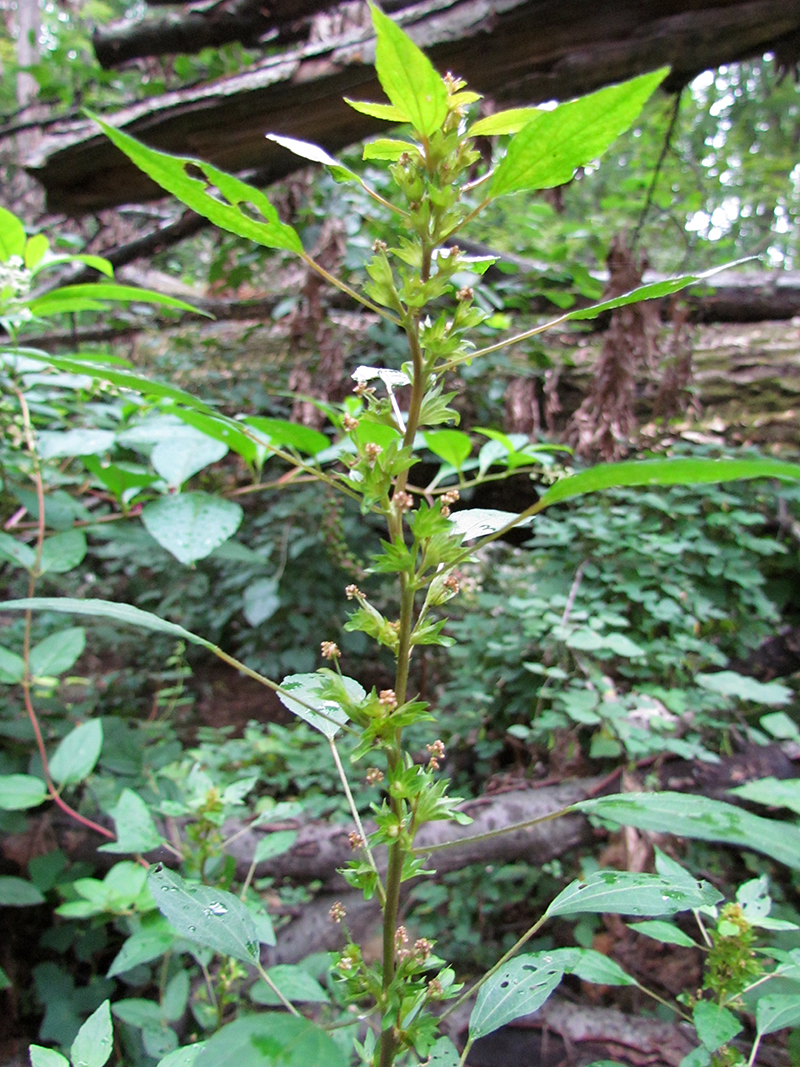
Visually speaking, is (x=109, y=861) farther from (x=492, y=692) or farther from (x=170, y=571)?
(x=170, y=571)

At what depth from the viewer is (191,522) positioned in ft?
3.20

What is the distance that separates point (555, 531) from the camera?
1.94 m

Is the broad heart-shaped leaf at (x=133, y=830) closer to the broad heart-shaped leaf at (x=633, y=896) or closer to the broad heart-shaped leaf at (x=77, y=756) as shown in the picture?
the broad heart-shaped leaf at (x=77, y=756)

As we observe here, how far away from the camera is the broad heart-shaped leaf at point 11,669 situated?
1.01 metres

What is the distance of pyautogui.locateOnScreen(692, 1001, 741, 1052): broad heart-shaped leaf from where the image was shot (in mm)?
543

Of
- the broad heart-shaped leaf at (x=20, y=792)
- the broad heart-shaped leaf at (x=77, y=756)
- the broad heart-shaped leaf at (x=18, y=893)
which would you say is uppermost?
the broad heart-shaped leaf at (x=77, y=756)

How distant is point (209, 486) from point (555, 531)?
132cm

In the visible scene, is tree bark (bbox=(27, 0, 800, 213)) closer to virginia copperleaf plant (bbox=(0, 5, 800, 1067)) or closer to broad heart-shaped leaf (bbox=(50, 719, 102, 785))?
virginia copperleaf plant (bbox=(0, 5, 800, 1067))

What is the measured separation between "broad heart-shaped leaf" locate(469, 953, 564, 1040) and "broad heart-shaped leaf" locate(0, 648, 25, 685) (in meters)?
0.89

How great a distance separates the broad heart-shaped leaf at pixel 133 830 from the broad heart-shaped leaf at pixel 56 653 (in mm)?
332

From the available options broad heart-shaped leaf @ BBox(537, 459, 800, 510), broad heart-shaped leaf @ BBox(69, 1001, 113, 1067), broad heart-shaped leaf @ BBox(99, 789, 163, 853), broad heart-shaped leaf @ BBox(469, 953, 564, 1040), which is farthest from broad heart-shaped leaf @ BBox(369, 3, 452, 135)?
broad heart-shaped leaf @ BBox(99, 789, 163, 853)

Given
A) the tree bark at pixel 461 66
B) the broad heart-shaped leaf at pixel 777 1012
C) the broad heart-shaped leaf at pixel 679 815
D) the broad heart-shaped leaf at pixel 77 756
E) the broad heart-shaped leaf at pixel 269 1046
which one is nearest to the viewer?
the broad heart-shaped leaf at pixel 269 1046

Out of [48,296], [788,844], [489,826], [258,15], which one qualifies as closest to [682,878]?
[788,844]

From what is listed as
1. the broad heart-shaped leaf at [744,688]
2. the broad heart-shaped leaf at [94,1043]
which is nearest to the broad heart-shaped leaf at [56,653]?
the broad heart-shaped leaf at [94,1043]
